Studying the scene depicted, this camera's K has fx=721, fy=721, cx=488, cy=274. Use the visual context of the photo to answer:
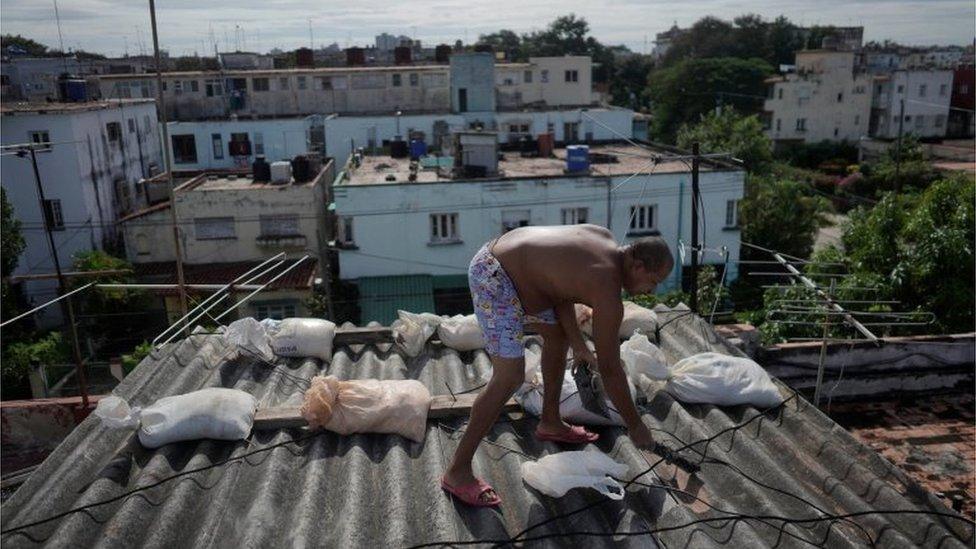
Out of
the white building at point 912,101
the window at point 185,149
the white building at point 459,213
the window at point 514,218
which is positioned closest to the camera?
the white building at point 459,213

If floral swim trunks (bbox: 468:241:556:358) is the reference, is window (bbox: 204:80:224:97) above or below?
above

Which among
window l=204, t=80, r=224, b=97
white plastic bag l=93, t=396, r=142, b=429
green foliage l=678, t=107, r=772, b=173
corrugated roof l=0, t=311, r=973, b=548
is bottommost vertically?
green foliage l=678, t=107, r=772, b=173

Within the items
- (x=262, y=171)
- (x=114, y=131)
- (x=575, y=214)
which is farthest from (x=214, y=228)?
(x=575, y=214)

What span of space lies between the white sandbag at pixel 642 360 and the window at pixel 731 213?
18263 mm

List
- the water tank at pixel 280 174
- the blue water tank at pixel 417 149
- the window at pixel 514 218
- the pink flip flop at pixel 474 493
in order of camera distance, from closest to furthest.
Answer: the pink flip flop at pixel 474 493
the window at pixel 514 218
the water tank at pixel 280 174
the blue water tank at pixel 417 149

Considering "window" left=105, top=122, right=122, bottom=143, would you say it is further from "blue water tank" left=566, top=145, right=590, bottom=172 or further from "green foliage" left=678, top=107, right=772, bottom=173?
"green foliage" left=678, top=107, right=772, bottom=173

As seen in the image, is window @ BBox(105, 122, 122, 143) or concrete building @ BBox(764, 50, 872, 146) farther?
concrete building @ BBox(764, 50, 872, 146)

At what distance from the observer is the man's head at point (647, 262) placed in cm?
353

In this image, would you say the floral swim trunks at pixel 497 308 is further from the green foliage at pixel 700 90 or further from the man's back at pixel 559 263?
the green foliage at pixel 700 90

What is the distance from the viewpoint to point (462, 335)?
5.43 meters

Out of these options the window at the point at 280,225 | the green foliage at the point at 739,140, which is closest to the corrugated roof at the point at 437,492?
the window at the point at 280,225

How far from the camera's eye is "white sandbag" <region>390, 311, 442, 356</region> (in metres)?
5.43

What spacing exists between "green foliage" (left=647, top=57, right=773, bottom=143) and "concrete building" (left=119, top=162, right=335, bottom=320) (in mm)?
34317

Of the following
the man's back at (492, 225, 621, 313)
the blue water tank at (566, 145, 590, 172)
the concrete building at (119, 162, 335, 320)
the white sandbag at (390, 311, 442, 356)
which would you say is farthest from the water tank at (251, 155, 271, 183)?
the man's back at (492, 225, 621, 313)
